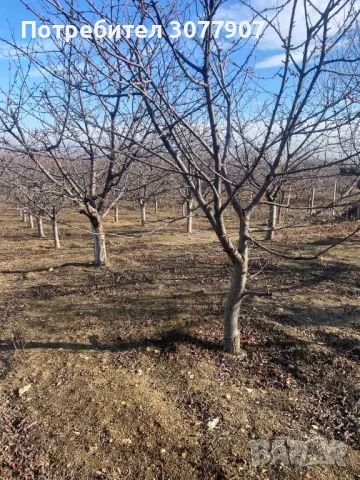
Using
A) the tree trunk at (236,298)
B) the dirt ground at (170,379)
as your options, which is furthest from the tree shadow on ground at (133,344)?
the tree trunk at (236,298)

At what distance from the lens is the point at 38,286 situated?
661 centimetres

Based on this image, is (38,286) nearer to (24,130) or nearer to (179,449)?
(24,130)

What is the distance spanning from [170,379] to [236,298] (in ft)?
3.42

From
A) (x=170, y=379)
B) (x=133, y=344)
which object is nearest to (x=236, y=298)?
(x=170, y=379)

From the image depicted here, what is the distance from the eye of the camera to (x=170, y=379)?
339cm

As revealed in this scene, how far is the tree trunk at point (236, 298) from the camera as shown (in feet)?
11.1

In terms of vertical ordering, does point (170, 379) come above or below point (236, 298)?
below

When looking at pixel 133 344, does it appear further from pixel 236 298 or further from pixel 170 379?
pixel 236 298

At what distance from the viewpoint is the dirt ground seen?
8.13 ft

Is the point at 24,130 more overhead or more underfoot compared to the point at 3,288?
more overhead

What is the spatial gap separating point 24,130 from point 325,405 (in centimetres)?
589

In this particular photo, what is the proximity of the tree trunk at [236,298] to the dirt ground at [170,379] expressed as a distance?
6.6 inches

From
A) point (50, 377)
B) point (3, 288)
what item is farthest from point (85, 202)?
point (50, 377)

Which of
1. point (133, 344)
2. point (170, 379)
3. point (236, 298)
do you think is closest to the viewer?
point (170, 379)
